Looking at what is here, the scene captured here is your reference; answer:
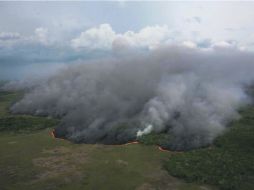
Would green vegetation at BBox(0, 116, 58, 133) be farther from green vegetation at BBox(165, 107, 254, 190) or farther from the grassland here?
green vegetation at BBox(165, 107, 254, 190)

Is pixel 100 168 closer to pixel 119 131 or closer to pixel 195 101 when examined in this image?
pixel 119 131

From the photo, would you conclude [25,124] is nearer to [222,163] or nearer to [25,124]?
[25,124]

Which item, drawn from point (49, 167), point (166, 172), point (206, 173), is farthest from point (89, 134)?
point (206, 173)

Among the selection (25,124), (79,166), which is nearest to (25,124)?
(25,124)

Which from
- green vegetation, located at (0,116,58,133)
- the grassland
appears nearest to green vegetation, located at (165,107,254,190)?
the grassland

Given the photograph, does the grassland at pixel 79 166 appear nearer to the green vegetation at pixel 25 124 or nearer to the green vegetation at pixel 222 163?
the green vegetation at pixel 222 163

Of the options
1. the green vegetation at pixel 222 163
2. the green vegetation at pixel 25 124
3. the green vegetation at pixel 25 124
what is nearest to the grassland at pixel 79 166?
the green vegetation at pixel 222 163
